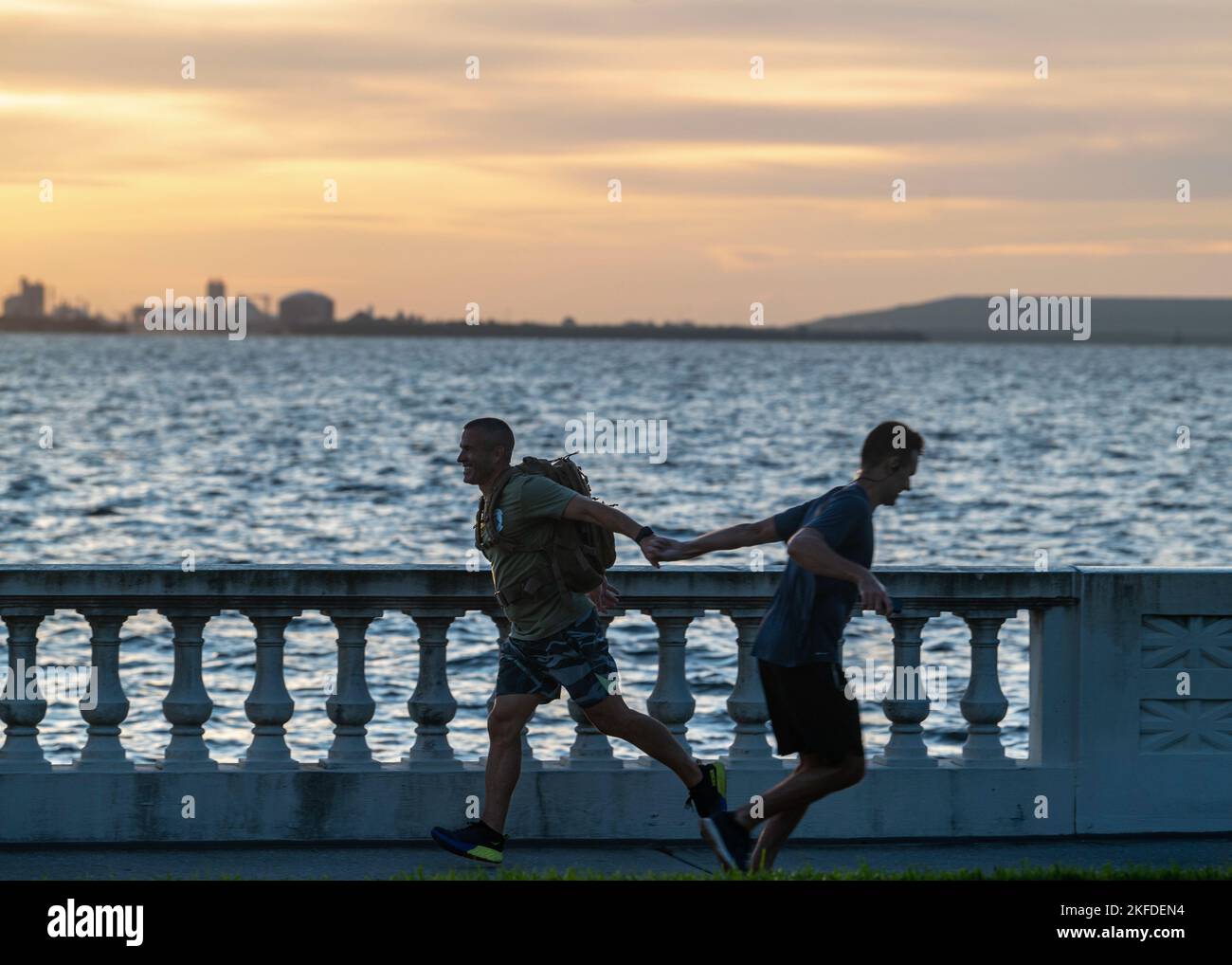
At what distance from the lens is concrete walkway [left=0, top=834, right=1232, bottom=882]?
789 centimetres

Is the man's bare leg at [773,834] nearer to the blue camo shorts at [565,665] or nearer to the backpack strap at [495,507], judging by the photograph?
the blue camo shorts at [565,665]

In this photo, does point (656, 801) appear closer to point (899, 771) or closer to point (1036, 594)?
point (899, 771)

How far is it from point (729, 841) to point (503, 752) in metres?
0.98

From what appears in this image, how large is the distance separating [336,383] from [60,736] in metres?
115

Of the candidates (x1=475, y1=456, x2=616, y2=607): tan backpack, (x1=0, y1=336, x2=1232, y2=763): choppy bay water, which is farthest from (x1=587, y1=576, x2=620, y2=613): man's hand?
(x1=0, y1=336, x2=1232, y2=763): choppy bay water

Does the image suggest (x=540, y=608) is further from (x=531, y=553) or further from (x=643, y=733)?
(x=643, y=733)

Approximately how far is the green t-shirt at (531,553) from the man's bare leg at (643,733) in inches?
15.3

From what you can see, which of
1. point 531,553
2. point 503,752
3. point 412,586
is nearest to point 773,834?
point 503,752

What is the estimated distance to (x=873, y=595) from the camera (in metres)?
6.79

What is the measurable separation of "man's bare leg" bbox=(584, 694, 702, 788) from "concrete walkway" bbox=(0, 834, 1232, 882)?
17.3 inches

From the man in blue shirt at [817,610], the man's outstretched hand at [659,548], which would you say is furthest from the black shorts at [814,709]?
the man's outstretched hand at [659,548]
